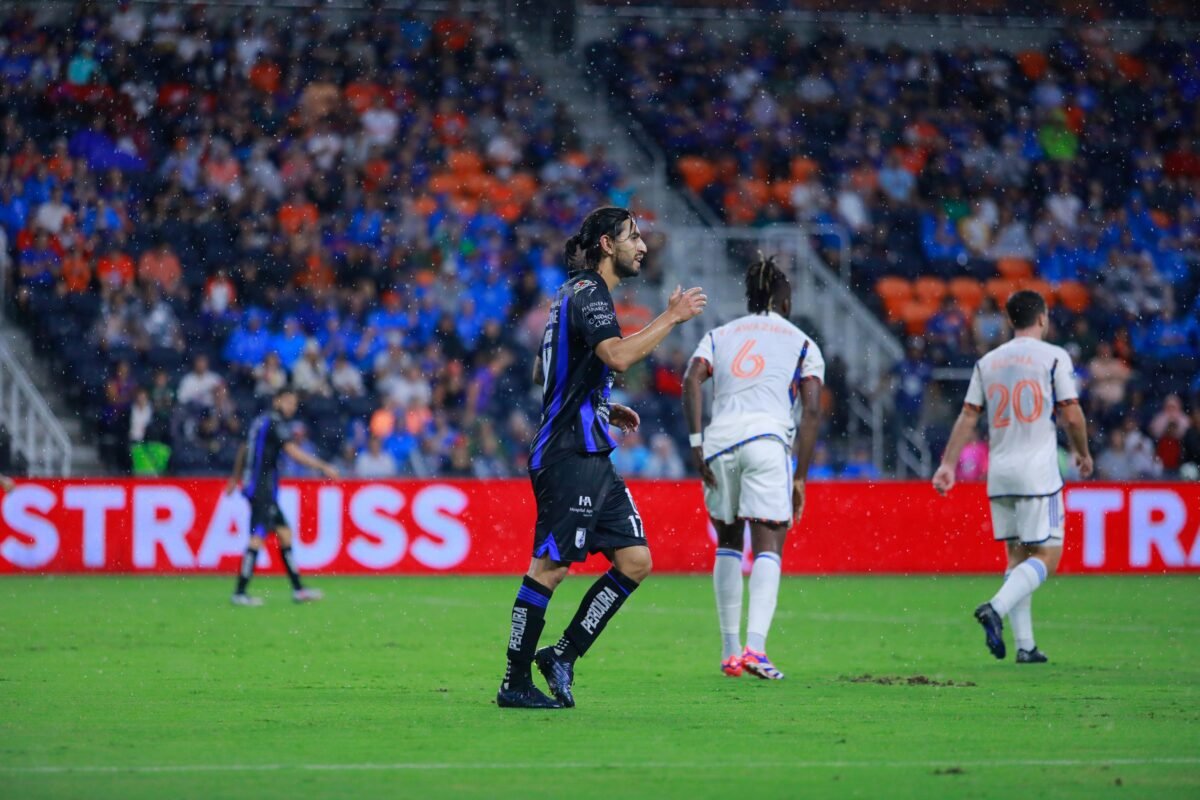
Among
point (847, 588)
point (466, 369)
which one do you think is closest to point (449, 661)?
point (847, 588)

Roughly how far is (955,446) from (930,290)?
Answer: 14.9 metres

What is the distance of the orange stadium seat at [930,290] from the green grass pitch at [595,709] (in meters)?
10.8

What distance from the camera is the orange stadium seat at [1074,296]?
85.3 ft

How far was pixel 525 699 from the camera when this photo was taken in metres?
8.09

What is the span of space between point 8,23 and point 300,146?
179 inches

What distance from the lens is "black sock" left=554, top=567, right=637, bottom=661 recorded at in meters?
8.20

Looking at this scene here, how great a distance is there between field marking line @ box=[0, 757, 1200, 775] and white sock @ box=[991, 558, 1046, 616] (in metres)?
3.91

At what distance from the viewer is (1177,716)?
26.2 ft

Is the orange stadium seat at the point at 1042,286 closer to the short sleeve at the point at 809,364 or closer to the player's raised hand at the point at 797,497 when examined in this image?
the short sleeve at the point at 809,364

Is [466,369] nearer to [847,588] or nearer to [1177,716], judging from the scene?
[847,588]

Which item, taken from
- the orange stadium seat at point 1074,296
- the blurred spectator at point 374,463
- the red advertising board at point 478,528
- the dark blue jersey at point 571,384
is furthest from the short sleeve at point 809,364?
the orange stadium seat at point 1074,296

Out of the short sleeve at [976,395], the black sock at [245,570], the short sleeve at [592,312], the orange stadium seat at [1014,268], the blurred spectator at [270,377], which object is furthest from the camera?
the orange stadium seat at [1014,268]

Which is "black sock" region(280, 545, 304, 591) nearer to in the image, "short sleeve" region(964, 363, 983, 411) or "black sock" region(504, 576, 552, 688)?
"short sleeve" region(964, 363, 983, 411)

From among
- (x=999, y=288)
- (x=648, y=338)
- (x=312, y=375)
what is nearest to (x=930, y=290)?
(x=999, y=288)
